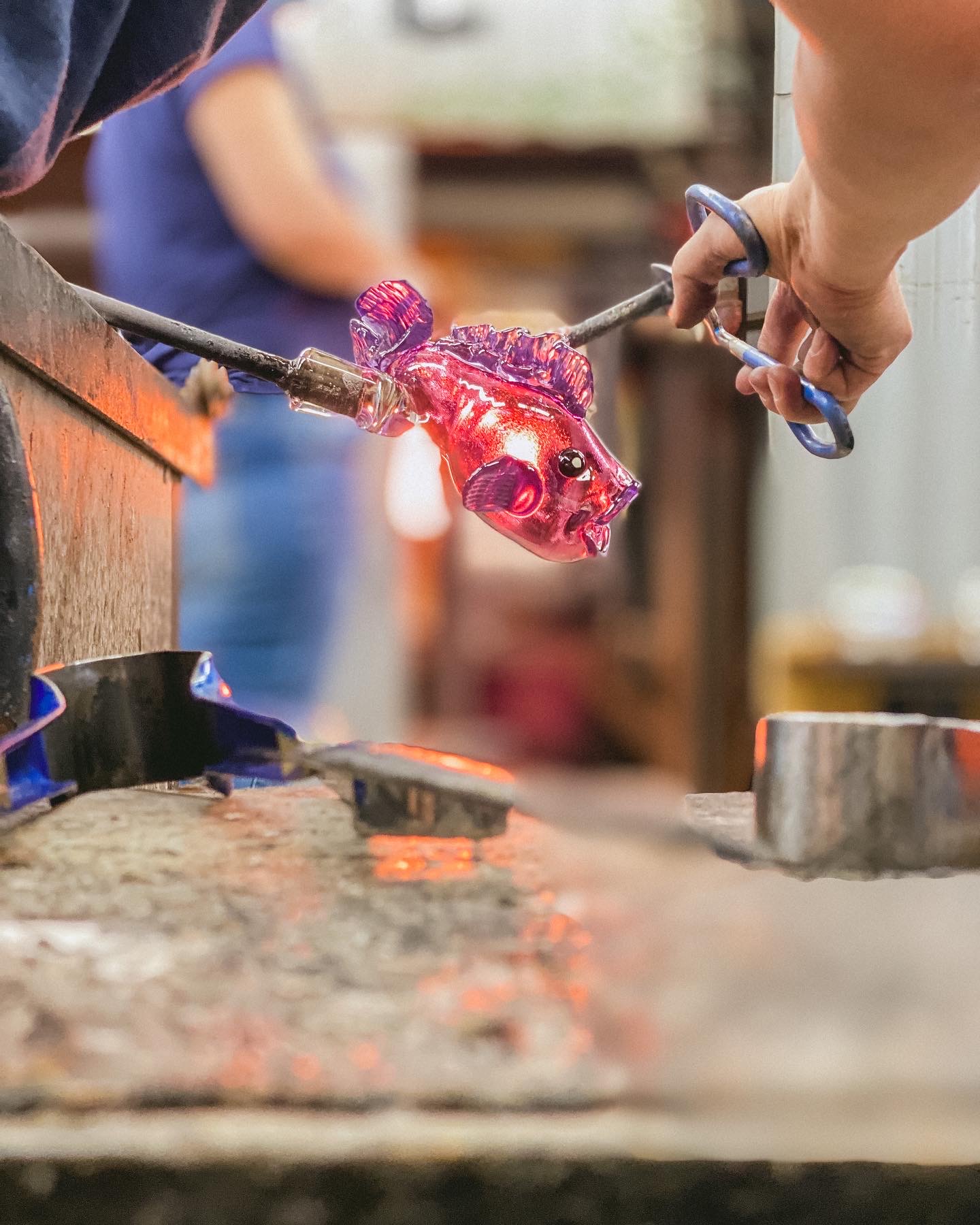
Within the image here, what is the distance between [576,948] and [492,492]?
274mm

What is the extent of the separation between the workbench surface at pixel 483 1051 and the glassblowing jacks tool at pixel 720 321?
34 centimetres

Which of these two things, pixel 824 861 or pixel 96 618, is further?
pixel 96 618

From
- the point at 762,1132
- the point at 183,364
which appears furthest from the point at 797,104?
the point at 183,364

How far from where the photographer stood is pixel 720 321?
702 mm

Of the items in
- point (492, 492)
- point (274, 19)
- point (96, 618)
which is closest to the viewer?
point (492, 492)

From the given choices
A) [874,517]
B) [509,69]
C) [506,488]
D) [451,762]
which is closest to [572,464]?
[506,488]

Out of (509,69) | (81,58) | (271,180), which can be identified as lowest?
(81,58)

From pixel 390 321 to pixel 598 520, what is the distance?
16 centimetres

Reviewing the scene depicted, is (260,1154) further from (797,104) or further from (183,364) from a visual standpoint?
(183,364)

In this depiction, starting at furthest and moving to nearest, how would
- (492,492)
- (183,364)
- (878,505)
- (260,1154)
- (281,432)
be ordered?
(878,505)
(281,432)
(183,364)
(492,492)
(260,1154)

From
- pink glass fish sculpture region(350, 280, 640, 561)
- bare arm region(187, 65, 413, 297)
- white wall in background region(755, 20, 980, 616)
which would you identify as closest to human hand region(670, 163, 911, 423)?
pink glass fish sculpture region(350, 280, 640, 561)

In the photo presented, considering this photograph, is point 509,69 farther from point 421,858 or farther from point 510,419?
point 421,858

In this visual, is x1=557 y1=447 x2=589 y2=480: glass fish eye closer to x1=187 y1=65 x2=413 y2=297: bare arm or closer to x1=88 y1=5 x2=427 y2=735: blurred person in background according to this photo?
x1=88 y1=5 x2=427 y2=735: blurred person in background

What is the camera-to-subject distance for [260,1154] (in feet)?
0.78
